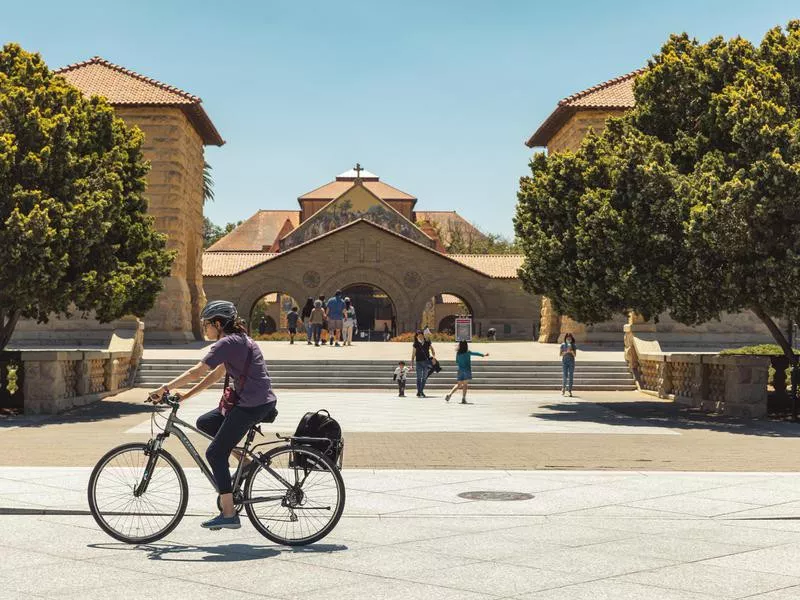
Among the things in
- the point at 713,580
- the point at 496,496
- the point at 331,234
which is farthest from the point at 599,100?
the point at 713,580

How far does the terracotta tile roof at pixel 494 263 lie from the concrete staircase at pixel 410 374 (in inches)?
1153

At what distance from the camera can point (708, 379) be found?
2425 centimetres

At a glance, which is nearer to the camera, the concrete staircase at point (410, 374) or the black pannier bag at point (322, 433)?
the black pannier bag at point (322, 433)

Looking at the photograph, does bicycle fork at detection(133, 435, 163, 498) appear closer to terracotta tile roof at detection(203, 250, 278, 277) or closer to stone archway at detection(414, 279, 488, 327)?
stone archway at detection(414, 279, 488, 327)

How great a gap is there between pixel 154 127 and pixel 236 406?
117 feet

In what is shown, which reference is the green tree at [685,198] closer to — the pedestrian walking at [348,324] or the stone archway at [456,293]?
the pedestrian walking at [348,324]

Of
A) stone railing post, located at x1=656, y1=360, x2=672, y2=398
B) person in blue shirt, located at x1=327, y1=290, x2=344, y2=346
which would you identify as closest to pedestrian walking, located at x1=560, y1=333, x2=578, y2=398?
stone railing post, located at x1=656, y1=360, x2=672, y2=398

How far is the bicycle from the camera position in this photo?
7.84 metres

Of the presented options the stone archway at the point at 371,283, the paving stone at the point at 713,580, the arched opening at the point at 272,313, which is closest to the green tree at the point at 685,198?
the paving stone at the point at 713,580

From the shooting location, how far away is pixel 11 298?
20641 millimetres

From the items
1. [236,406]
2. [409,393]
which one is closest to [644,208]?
[409,393]

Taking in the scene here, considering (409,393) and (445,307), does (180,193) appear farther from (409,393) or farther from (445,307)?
(445,307)

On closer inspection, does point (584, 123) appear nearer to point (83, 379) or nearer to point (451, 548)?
point (83, 379)

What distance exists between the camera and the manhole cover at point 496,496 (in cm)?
1039
